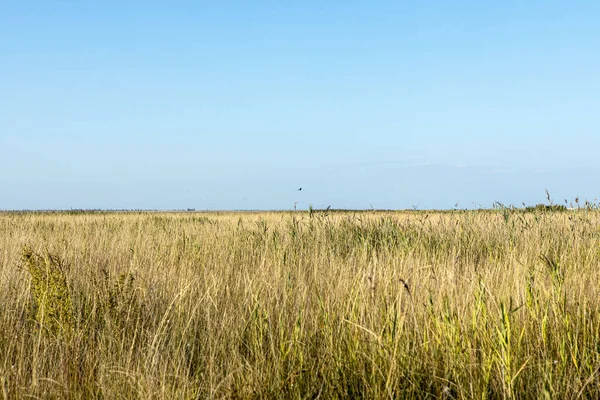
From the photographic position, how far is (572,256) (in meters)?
4.86

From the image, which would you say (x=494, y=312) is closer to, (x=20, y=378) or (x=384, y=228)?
(x=20, y=378)

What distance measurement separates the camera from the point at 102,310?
11.0ft

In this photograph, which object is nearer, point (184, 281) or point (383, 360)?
point (383, 360)

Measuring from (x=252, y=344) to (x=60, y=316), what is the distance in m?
1.19

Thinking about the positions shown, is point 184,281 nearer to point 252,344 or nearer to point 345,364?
point 252,344

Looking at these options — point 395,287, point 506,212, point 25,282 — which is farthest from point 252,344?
point 506,212

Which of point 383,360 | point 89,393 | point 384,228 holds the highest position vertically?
point 384,228

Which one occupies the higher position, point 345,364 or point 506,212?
point 506,212

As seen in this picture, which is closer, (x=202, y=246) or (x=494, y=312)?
(x=494, y=312)

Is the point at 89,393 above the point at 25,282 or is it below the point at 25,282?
below

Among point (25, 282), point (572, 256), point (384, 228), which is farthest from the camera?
point (384, 228)

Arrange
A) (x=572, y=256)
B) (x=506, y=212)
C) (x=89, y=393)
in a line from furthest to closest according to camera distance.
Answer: (x=506, y=212)
(x=572, y=256)
(x=89, y=393)

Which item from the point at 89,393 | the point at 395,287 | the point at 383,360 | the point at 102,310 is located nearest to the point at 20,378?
the point at 89,393

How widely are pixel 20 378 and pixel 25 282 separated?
1755mm
